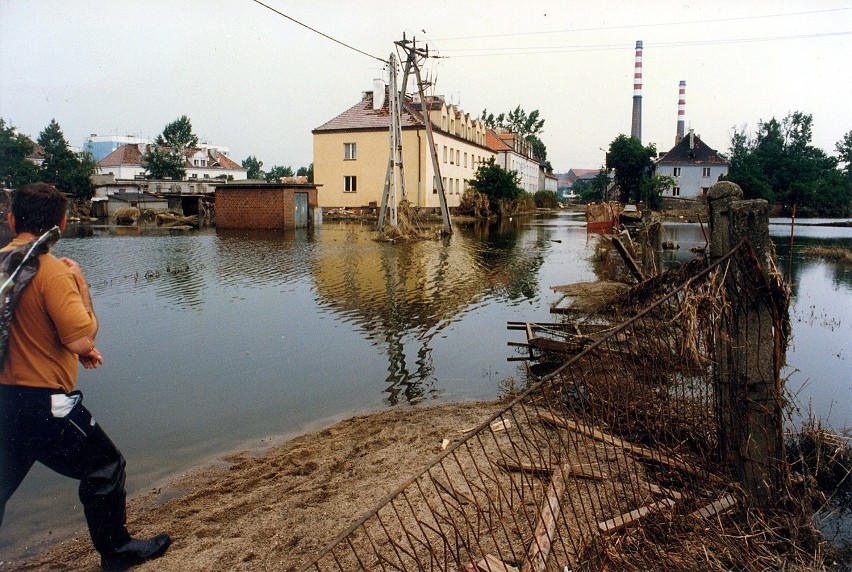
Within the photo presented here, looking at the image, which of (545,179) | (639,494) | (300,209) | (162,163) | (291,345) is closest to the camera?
(639,494)

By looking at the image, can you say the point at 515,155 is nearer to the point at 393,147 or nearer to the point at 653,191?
the point at 653,191

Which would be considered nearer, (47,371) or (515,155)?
(47,371)

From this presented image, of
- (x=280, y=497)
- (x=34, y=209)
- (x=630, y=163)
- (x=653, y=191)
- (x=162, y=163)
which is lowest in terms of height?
(x=280, y=497)

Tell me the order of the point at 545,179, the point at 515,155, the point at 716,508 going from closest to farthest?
1. the point at 716,508
2. the point at 515,155
3. the point at 545,179

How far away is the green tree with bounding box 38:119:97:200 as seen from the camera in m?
51.3

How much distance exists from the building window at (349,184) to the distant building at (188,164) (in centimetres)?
3842

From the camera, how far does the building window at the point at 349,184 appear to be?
166 ft

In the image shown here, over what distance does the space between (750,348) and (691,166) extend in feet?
268

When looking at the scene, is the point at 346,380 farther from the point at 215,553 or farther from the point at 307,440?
the point at 215,553

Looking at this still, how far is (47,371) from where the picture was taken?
340cm

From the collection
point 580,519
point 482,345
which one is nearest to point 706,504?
point 580,519

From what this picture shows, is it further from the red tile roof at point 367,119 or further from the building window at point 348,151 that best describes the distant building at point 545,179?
the building window at point 348,151

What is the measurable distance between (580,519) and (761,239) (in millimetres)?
2158

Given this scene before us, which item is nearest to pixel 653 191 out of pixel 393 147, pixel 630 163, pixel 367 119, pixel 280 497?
pixel 630 163
